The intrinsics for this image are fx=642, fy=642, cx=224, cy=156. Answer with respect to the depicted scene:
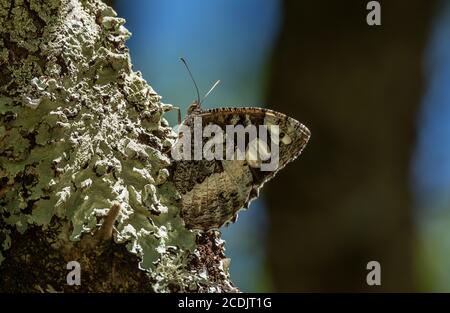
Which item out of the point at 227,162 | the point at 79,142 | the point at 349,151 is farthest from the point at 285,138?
the point at 349,151

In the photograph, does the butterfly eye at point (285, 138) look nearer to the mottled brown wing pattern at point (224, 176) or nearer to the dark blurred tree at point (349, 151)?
the mottled brown wing pattern at point (224, 176)

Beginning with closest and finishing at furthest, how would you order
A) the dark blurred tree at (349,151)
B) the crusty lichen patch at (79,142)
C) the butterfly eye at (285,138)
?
the crusty lichen patch at (79,142), the butterfly eye at (285,138), the dark blurred tree at (349,151)

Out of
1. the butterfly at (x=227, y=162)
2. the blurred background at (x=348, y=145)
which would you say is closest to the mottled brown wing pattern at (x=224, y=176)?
the butterfly at (x=227, y=162)

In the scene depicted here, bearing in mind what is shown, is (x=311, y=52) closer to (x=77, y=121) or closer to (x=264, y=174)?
(x=264, y=174)

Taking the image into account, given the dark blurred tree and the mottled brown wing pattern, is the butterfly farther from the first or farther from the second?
the dark blurred tree

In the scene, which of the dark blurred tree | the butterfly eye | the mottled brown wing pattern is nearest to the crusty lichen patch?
the mottled brown wing pattern
